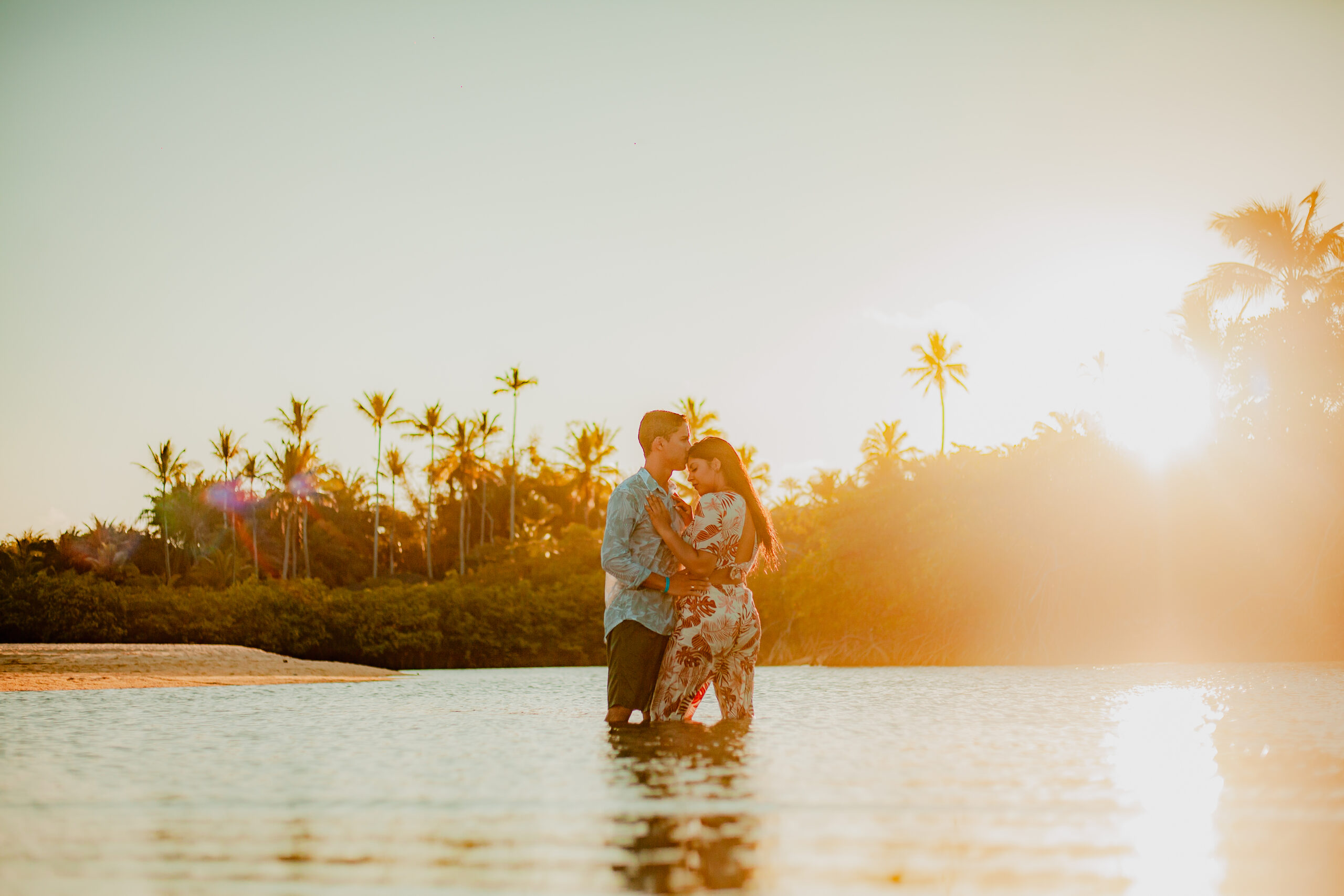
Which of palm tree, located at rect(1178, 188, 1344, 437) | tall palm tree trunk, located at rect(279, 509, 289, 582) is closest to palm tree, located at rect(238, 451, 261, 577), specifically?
tall palm tree trunk, located at rect(279, 509, 289, 582)

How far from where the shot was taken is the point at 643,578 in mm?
5727

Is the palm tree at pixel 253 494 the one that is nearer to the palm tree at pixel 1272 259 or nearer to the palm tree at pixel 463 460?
the palm tree at pixel 463 460

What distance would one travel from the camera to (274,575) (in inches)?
2331

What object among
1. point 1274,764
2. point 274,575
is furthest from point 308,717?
point 274,575

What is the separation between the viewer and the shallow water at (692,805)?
2305 millimetres

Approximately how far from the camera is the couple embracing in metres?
5.80

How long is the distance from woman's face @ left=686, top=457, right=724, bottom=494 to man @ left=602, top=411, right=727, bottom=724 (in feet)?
0.25

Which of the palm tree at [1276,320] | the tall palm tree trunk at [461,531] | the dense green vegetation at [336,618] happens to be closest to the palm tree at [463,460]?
the tall palm tree trunk at [461,531]

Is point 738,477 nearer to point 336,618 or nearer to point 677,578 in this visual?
point 677,578

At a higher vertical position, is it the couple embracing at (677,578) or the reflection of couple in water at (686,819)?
the couple embracing at (677,578)

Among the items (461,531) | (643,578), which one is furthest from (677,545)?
(461,531)

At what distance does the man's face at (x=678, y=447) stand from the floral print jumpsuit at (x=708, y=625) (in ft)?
0.82

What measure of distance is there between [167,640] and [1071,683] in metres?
31.4

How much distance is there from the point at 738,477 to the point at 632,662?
3.76 ft
